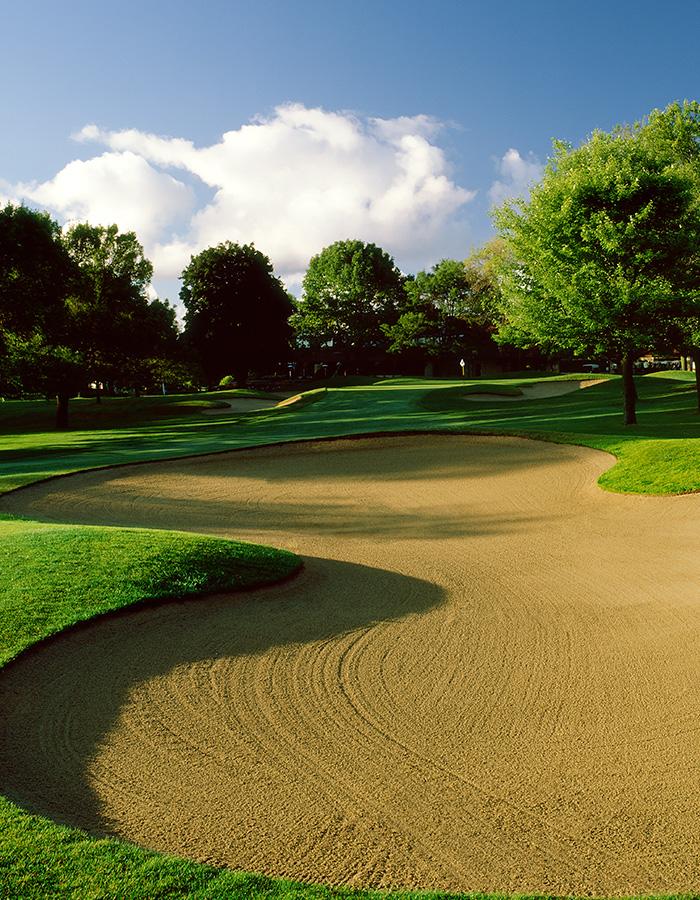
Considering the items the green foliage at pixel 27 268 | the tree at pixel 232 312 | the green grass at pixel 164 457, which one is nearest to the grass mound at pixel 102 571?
the green grass at pixel 164 457

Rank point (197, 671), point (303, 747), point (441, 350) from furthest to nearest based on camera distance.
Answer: point (441, 350)
point (197, 671)
point (303, 747)

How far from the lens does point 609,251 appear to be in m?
22.9

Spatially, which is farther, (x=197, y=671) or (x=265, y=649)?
(x=265, y=649)

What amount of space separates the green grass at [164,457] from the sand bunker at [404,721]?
0.31 meters

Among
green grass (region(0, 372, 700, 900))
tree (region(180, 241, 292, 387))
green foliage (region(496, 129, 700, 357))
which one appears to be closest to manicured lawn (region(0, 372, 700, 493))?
green grass (region(0, 372, 700, 900))

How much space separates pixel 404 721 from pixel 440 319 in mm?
70310

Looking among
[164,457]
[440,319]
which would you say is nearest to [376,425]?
[164,457]

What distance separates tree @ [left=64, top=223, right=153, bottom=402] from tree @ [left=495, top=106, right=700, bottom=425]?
2209 centimetres

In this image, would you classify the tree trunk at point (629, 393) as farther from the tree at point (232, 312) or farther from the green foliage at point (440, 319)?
the tree at point (232, 312)

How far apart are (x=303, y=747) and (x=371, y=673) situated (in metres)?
1.54

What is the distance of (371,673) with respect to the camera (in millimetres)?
6797

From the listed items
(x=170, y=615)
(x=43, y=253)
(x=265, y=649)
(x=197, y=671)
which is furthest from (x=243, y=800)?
(x=43, y=253)

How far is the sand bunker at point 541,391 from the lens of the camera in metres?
41.0

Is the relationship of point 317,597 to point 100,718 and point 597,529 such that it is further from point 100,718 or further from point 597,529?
point 597,529
